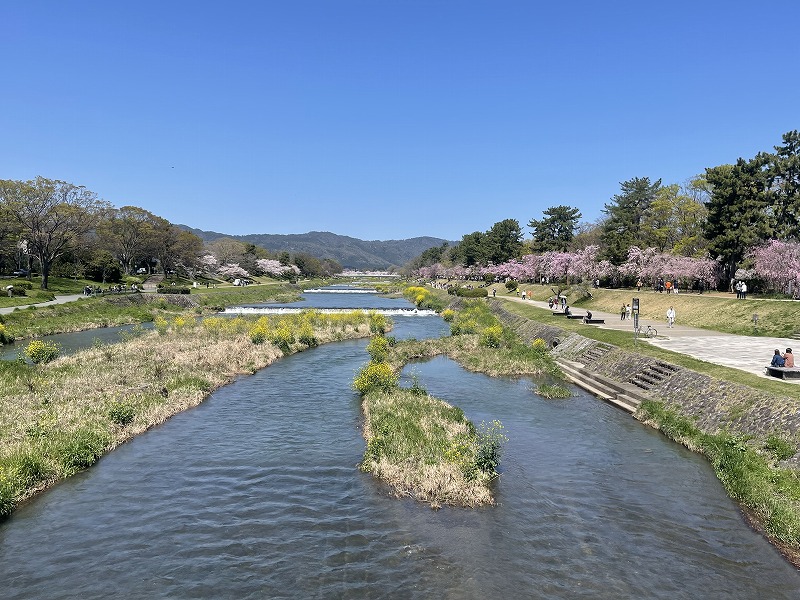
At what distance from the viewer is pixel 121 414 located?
18.1 metres

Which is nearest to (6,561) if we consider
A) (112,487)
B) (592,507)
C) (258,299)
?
(112,487)

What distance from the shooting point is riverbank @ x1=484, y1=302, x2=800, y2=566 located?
38.2ft

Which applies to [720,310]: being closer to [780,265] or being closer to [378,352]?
[780,265]

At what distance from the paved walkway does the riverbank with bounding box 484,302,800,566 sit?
2.83 m

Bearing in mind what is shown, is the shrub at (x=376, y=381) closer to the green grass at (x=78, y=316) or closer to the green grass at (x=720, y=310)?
the green grass at (x=720, y=310)

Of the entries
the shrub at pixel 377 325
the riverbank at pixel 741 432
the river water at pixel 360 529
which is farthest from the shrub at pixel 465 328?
the river water at pixel 360 529

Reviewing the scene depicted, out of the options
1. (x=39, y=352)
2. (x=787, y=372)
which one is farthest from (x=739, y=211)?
(x=39, y=352)

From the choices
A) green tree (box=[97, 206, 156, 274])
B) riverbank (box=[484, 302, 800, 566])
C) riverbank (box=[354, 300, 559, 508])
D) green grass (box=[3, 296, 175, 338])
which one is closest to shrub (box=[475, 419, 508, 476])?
riverbank (box=[354, 300, 559, 508])

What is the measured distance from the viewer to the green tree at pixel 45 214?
213 feet

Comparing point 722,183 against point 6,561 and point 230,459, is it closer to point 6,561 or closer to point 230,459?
point 230,459

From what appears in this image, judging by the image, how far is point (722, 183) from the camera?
4978cm

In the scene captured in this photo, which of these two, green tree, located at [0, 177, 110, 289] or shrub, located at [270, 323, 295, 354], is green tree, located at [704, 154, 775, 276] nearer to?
shrub, located at [270, 323, 295, 354]

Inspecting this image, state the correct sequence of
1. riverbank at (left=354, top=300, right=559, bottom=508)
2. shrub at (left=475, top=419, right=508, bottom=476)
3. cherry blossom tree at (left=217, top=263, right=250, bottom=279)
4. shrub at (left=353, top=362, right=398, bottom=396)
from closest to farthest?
riverbank at (left=354, top=300, right=559, bottom=508)
shrub at (left=475, top=419, right=508, bottom=476)
shrub at (left=353, top=362, right=398, bottom=396)
cherry blossom tree at (left=217, top=263, right=250, bottom=279)

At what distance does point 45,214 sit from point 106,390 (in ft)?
202
